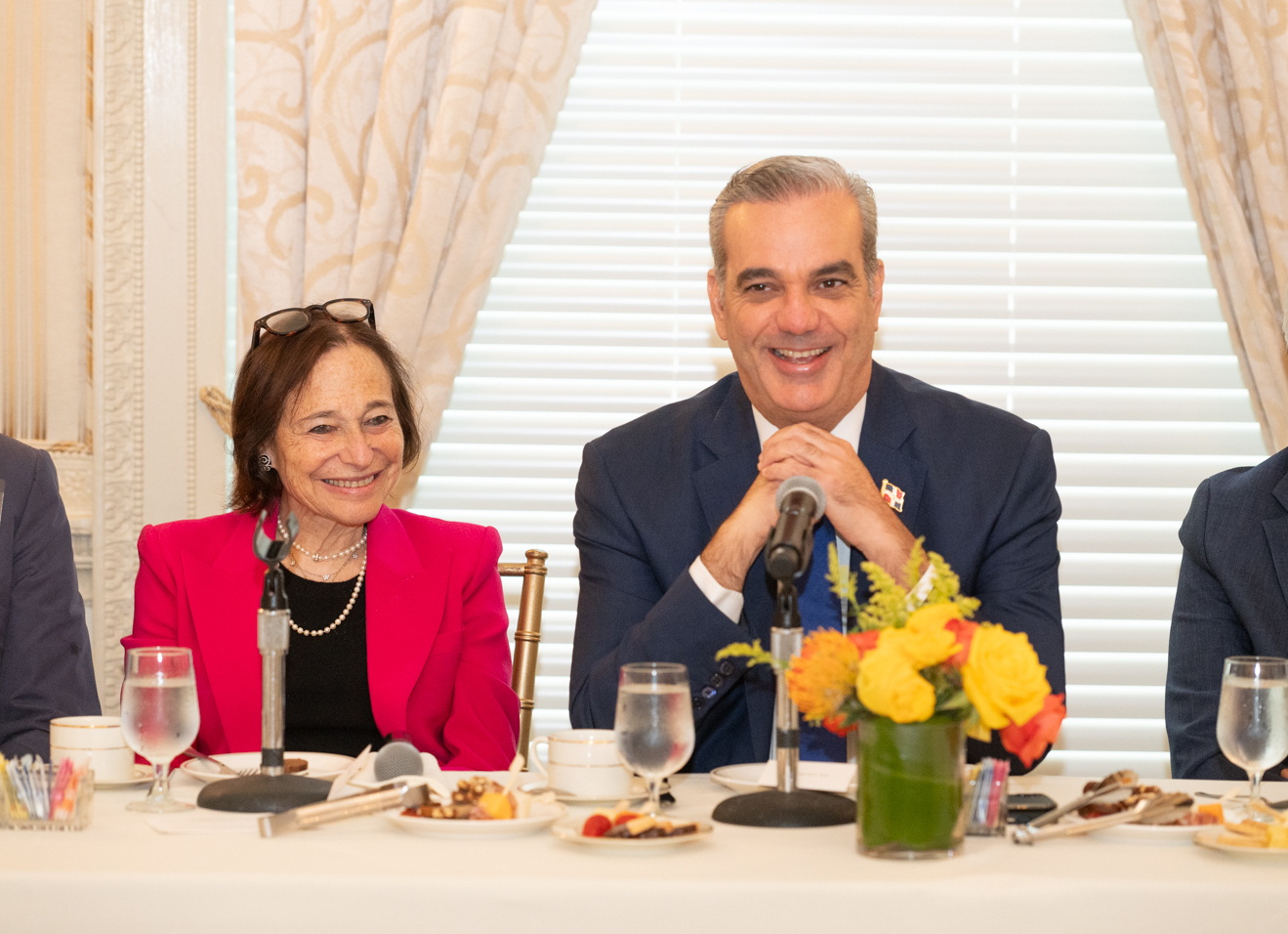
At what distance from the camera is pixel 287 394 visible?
7.88ft

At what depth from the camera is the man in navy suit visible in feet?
6.69

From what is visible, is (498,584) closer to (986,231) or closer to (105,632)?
(105,632)

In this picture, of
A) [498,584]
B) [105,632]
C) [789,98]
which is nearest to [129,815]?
[498,584]

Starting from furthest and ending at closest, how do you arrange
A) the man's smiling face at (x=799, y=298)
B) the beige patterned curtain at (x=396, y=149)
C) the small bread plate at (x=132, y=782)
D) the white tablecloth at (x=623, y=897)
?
the beige patterned curtain at (x=396, y=149) < the man's smiling face at (x=799, y=298) < the small bread plate at (x=132, y=782) < the white tablecloth at (x=623, y=897)

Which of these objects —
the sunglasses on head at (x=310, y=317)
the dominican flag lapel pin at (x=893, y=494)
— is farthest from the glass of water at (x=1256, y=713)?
the sunglasses on head at (x=310, y=317)

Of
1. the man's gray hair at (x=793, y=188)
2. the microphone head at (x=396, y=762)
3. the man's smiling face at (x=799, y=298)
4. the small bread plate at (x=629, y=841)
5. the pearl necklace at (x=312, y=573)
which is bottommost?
the small bread plate at (x=629, y=841)

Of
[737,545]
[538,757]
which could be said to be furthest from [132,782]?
[737,545]

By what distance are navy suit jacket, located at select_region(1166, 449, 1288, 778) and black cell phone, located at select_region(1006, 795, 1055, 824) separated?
821 millimetres

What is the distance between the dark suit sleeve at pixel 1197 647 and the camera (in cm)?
224

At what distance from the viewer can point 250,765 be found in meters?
1.74

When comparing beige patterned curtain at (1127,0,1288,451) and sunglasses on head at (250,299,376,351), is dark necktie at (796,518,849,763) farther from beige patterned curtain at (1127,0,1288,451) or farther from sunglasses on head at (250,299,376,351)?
beige patterned curtain at (1127,0,1288,451)

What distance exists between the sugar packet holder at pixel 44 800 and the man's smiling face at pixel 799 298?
1215mm

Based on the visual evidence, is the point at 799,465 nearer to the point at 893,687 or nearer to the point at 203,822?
the point at 893,687

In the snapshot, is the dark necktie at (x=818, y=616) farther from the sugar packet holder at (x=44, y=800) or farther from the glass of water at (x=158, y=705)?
the sugar packet holder at (x=44, y=800)
